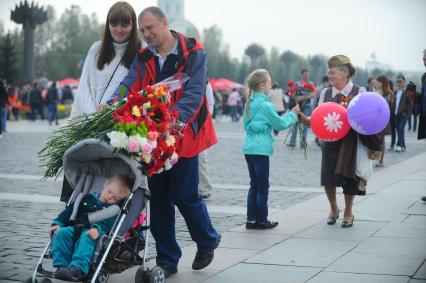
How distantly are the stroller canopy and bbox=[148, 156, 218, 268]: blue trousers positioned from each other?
40cm

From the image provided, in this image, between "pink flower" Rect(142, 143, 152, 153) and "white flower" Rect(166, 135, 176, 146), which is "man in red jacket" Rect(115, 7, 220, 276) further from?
"pink flower" Rect(142, 143, 152, 153)

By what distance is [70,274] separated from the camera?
194 inches

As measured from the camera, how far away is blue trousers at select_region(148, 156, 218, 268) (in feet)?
19.4

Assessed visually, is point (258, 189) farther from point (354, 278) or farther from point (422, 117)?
point (422, 117)

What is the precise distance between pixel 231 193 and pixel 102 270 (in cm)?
593

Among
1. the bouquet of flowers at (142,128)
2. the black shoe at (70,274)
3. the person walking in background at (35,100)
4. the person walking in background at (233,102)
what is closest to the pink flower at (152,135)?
the bouquet of flowers at (142,128)

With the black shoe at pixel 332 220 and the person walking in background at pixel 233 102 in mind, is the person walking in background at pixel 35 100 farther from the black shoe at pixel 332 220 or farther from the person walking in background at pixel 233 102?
the black shoe at pixel 332 220

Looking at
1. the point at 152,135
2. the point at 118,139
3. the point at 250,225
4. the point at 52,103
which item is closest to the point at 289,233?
the point at 250,225

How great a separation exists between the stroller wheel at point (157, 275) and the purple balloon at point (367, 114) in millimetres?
2948

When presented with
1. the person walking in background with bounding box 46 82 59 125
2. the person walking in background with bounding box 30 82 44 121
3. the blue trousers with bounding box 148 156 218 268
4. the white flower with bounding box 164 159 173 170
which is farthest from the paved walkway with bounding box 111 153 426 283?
the person walking in background with bounding box 30 82 44 121

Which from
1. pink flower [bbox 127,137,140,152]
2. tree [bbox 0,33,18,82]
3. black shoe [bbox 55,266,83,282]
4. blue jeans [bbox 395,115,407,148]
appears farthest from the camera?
tree [bbox 0,33,18,82]

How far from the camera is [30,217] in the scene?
341 inches

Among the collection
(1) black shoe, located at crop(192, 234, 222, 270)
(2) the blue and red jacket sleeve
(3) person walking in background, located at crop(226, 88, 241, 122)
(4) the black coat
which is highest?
(2) the blue and red jacket sleeve

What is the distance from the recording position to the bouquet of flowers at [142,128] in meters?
5.16
